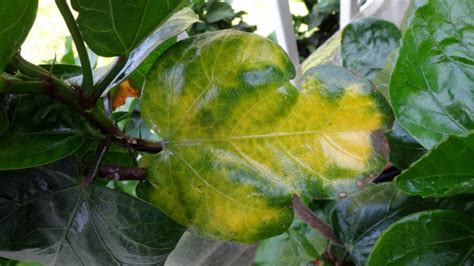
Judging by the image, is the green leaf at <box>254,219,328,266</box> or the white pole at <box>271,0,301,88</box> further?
the white pole at <box>271,0,301,88</box>

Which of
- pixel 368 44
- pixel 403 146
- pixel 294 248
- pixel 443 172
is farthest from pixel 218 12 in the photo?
pixel 443 172

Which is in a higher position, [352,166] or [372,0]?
[352,166]

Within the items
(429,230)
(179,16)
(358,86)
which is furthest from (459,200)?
(179,16)

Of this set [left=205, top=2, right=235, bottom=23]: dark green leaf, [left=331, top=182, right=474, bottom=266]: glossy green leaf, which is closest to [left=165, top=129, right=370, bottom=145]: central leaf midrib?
[left=331, top=182, right=474, bottom=266]: glossy green leaf

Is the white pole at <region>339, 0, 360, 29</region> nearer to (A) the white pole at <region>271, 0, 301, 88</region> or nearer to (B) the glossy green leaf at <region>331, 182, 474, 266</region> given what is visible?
(A) the white pole at <region>271, 0, 301, 88</region>

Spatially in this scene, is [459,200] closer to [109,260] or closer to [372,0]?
[109,260]
